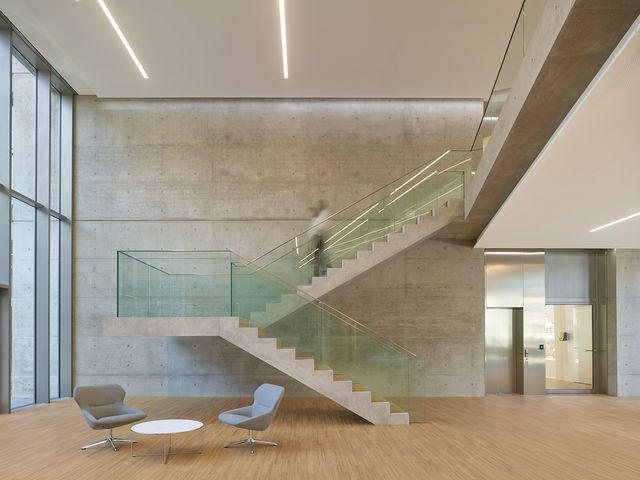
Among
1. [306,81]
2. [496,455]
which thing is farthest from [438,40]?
[496,455]

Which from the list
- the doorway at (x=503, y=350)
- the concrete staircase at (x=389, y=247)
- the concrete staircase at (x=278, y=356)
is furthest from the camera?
the doorway at (x=503, y=350)

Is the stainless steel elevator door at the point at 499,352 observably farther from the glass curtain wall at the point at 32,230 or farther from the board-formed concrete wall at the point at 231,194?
the glass curtain wall at the point at 32,230

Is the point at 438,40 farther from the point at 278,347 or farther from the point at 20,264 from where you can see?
the point at 20,264

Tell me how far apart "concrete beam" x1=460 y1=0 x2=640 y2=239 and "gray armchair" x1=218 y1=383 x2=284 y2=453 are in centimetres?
490

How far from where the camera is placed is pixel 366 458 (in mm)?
7602

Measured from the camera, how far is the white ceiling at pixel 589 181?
→ 5961 mm

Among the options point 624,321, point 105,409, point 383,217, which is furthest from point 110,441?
point 624,321

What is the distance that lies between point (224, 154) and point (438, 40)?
5542 mm

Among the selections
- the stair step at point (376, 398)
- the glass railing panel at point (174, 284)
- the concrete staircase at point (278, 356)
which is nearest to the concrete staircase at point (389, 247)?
the concrete staircase at point (278, 356)

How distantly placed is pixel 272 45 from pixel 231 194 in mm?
3795

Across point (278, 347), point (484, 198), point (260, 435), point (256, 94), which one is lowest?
point (260, 435)

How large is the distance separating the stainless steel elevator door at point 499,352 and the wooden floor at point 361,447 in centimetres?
193

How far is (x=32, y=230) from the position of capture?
1246 cm

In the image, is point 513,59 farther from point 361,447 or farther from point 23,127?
point 23,127
